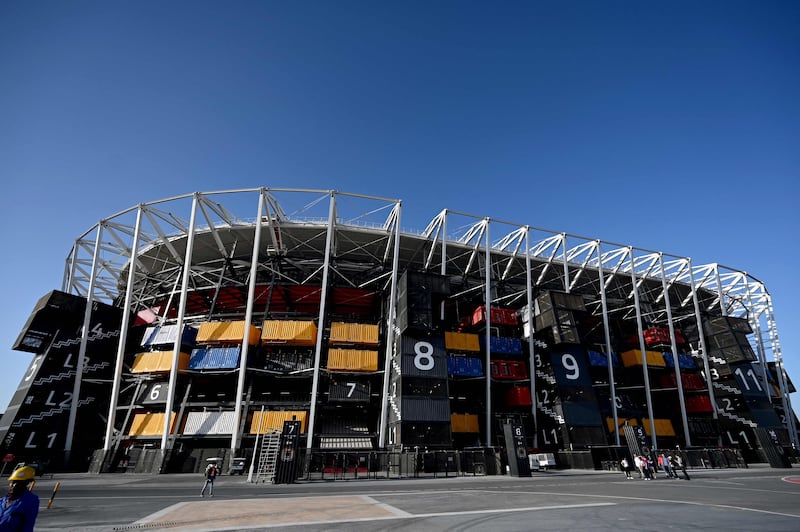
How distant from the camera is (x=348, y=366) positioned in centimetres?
4219

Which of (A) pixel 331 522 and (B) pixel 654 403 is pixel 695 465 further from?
(A) pixel 331 522

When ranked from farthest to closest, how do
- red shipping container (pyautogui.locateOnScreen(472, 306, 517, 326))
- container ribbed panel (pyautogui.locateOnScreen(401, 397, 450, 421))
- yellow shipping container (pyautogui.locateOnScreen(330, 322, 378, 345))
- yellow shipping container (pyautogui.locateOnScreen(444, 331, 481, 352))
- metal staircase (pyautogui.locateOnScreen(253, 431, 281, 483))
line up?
red shipping container (pyautogui.locateOnScreen(472, 306, 517, 326))
yellow shipping container (pyautogui.locateOnScreen(444, 331, 481, 352))
yellow shipping container (pyautogui.locateOnScreen(330, 322, 378, 345))
container ribbed panel (pyautogui.locateOnScreen(401, 397, 450, 421))
metal staircase (pyautogui.locateOnScreen(253, 431, 281, 483))

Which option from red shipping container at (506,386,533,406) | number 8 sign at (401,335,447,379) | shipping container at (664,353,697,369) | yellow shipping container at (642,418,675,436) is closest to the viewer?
number 8 sign at (401,335,447,379)

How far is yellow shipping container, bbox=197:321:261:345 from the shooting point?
42.6 metres

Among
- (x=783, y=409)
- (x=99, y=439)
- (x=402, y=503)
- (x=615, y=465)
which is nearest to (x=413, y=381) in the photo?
(x=615, y=465)

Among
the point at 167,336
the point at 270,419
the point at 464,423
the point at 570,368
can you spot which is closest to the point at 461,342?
the point at 464,423

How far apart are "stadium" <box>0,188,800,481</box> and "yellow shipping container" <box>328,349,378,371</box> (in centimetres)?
15

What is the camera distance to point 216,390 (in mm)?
45625

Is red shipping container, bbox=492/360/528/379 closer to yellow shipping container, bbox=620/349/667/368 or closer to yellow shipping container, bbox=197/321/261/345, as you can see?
yellow shipping container, bbox=620/349/667/368

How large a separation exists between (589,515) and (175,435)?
38.4 metres

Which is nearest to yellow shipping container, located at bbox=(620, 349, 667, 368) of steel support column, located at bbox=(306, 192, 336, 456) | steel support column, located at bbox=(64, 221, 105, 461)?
steel support column, located at bbox=(306, 192, 336, 456)

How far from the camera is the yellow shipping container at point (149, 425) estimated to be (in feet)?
127

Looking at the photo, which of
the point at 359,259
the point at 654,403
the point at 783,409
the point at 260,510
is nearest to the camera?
the point at 260,510

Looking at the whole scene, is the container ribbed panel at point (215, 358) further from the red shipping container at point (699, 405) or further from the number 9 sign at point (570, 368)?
the red shipping container at point (699, 405)
